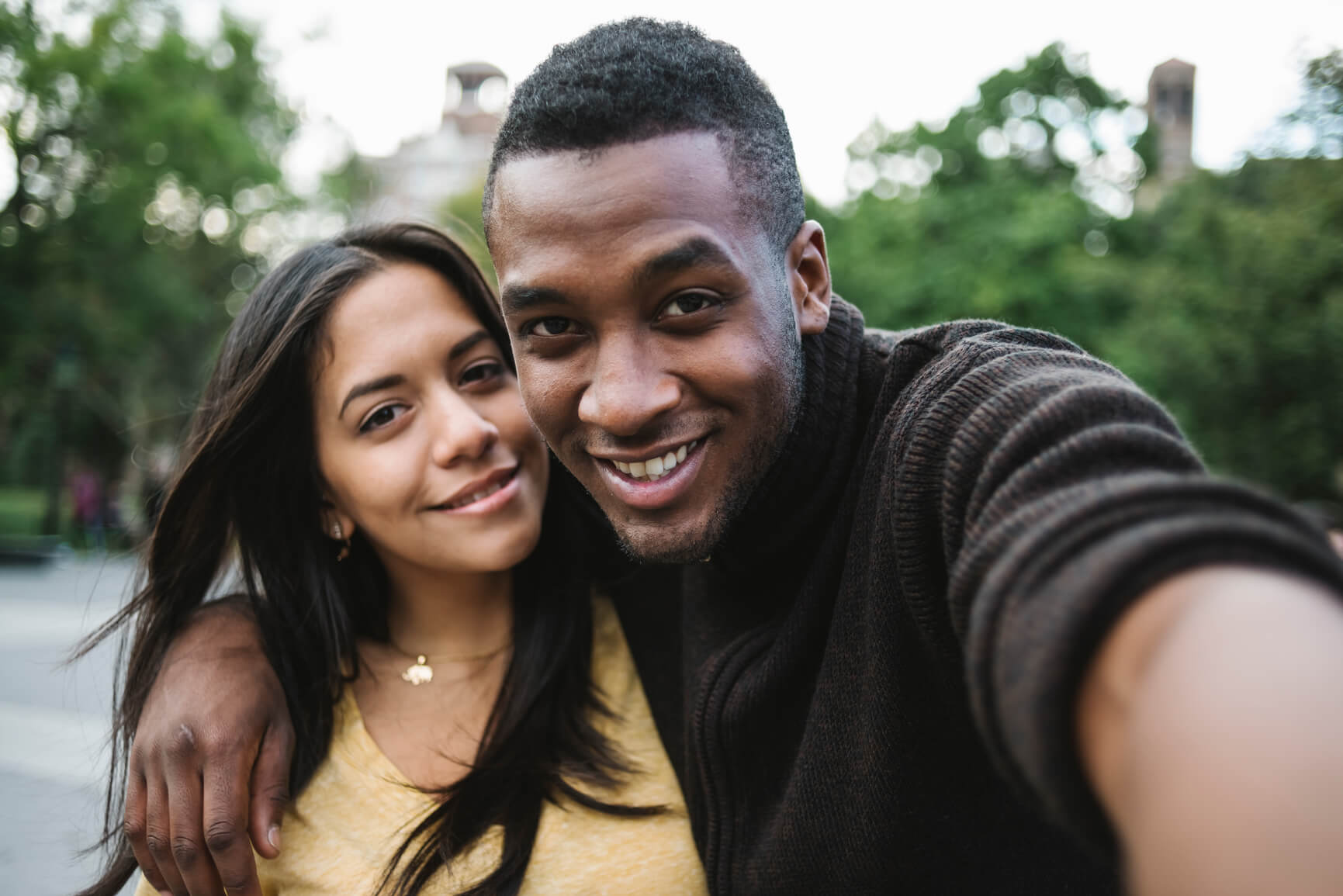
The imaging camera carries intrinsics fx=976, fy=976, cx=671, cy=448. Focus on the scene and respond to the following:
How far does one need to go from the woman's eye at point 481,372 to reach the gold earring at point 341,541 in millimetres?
546

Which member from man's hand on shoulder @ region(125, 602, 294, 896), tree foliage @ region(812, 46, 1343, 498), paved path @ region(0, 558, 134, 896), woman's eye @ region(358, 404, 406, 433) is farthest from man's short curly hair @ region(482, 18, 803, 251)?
tree foliage @ region(812, 46, 1343, 498)

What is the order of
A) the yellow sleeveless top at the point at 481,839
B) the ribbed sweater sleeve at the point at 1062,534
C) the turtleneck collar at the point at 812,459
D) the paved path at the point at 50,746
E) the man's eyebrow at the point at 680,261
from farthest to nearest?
1. the paved path at the point at 50,746
2. the yellow sleeveless top at the point at 481,839
3. the turtleneck collar at the point at 812,459
4. the man's eyebrow at the point at 680,261
5. the ribbed sweater sleeve at the point at 1062,534

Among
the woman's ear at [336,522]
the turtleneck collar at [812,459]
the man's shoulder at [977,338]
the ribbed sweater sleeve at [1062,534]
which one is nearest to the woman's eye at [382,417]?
the woman's ear at [336,522]

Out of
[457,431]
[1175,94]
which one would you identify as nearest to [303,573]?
[457,431]

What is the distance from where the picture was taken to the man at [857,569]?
2.52ft

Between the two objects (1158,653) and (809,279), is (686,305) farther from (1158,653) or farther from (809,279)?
(1158,653)

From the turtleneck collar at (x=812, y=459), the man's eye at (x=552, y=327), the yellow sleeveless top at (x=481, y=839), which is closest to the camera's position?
the man's eye at (x=552, y=327)

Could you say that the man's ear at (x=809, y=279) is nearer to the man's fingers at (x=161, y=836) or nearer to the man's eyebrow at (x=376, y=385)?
the man's eyebrow at (x=376, y=385)

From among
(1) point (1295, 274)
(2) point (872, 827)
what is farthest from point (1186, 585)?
(1) point (1295, 274)

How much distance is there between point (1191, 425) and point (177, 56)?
1841 centimetres

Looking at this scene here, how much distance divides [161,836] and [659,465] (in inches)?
48.5

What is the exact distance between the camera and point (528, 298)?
5.49ft

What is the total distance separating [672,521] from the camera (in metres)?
1.76

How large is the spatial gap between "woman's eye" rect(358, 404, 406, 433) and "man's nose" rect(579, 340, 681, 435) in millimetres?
877
